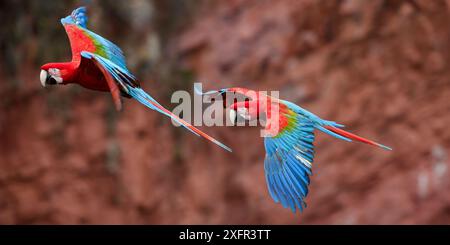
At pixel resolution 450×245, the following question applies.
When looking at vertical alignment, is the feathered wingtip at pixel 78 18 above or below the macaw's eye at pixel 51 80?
above

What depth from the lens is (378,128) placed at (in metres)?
5.05

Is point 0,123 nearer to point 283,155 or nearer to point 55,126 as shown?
point 55,126

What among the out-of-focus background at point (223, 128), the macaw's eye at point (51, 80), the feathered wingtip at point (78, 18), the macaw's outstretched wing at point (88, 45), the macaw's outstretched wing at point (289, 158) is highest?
the out-of-focus background at point (223, 128)

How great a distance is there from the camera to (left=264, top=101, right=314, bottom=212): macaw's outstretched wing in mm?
2445

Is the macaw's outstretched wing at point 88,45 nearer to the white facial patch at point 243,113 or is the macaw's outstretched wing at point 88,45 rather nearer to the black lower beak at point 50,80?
the black lower beak at point 50,80

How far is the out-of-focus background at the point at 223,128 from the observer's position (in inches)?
198

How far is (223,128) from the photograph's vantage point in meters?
5.10

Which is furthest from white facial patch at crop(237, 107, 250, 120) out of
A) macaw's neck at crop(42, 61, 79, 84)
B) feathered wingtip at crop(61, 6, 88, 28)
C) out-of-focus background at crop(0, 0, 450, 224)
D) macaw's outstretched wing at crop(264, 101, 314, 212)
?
out-of-focus background at crop(0, 0, 450, 224)

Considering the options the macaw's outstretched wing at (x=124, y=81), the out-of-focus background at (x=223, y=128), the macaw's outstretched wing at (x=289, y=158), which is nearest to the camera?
the macaw's outstretched wing at (x=124, y=81)

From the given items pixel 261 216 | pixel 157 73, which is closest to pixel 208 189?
pixel 261 216

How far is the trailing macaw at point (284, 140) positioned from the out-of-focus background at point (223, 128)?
2.25m

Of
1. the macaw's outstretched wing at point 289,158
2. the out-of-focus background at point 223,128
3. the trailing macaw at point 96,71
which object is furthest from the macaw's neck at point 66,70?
the out-of-focus background at point 223,128

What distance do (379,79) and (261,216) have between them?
1.09 m

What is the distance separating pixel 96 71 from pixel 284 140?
0.62 metres
